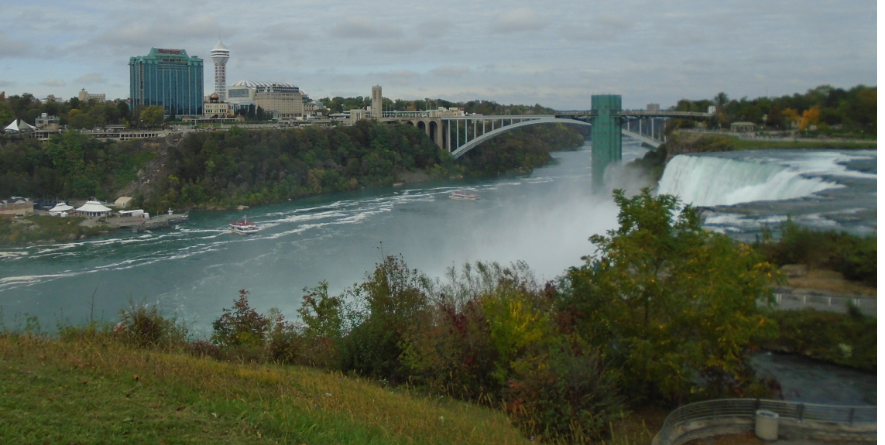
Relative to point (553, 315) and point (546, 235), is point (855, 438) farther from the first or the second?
point (546, 235)

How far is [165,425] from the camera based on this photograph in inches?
68.4

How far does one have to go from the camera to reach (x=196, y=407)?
1932mm

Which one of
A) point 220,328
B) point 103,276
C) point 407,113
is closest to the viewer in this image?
point 220,328

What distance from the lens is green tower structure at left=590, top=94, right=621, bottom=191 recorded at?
1250 centimetres

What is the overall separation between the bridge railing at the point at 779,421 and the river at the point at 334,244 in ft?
7.04

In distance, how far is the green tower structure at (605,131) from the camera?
12.5 meters

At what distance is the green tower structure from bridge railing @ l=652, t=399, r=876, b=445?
993 centimetres

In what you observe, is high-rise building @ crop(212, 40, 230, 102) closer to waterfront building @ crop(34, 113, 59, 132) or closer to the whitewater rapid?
waterfront building @ crop(34, 113, 59, 132)

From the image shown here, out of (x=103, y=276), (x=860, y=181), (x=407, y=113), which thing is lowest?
(x=103, y=276)

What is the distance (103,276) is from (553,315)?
5.95 metres

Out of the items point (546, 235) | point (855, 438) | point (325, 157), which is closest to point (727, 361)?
point (855, 438)

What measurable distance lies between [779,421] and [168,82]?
2507cm

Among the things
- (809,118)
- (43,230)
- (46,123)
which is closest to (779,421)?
(809,118)

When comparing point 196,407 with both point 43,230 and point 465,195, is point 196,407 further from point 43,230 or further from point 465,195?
point 465,195
